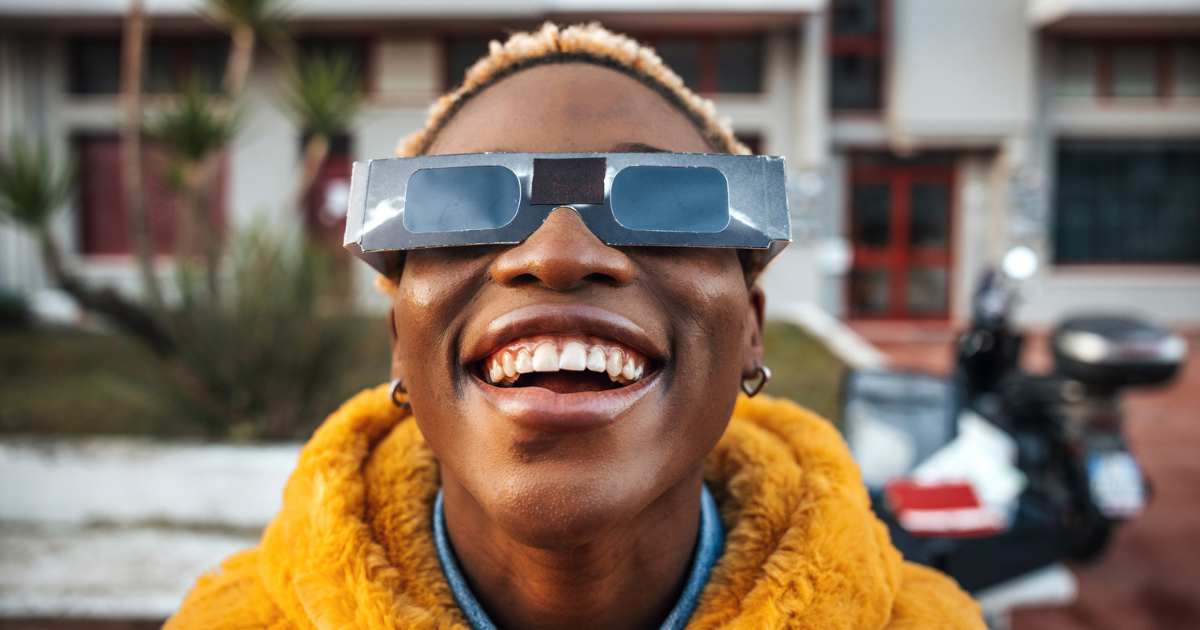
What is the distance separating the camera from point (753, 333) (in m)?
1.44

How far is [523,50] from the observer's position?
4.54 feet

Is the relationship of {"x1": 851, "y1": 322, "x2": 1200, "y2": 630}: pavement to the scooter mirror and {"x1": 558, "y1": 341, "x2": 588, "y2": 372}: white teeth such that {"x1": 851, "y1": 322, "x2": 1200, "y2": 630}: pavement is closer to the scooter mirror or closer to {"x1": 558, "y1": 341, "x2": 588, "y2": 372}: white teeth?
the scooter mirror

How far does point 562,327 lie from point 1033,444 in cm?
378

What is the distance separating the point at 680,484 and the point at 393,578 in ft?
1.76

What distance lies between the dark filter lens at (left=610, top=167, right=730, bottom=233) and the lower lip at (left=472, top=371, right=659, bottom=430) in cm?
28

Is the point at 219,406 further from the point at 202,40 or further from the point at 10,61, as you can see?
the point at 10,61

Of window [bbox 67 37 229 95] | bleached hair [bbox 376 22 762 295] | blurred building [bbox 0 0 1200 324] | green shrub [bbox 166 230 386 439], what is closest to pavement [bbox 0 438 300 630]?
green shrub [bbox 166 230 386 439]

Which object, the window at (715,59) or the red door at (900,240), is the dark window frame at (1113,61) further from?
the window at (715,59)

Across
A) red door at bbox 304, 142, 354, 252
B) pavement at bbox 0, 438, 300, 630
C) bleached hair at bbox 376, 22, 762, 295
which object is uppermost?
red door at bbox 304, 142, 354, 252

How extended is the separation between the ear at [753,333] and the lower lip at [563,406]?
367 mm

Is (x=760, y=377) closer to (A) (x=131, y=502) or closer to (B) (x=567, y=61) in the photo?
(B) (x=567, y=61)

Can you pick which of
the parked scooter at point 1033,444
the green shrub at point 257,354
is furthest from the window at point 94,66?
the parked scooter at point 1033,444

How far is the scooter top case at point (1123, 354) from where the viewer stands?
3.58 metres

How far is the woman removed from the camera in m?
1.08
